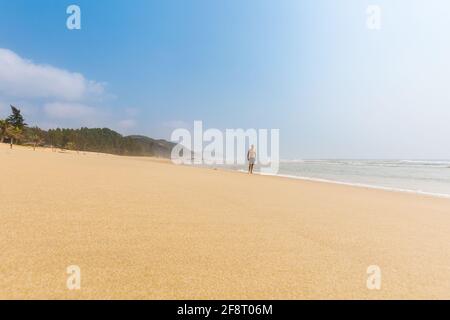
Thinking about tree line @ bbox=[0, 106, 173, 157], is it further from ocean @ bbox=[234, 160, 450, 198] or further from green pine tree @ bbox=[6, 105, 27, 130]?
ocean @ bbox=[234, 160, 450, 198]

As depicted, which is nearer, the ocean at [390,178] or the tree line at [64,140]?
the ocean at [390,178]

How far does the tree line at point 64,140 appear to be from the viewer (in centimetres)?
6449

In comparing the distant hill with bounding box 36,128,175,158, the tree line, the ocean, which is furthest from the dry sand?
the distant hill with bounding box 36,128,175,158

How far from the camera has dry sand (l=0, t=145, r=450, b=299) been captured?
182 centimetres

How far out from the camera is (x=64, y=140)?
85.3 m

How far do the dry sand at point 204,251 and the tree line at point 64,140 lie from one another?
50.1 m

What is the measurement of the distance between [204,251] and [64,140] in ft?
315

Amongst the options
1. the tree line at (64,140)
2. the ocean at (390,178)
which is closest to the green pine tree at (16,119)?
the tree line at (64,140)

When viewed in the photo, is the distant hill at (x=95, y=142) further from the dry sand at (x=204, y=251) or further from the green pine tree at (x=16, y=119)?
the dry sand at (x=204, y=251)

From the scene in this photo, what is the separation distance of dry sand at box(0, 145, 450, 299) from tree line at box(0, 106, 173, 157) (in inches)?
1972

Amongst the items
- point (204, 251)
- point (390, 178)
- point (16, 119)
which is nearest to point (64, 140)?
point (16, 119)

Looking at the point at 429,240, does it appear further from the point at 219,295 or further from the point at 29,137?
the point at 29,137
